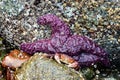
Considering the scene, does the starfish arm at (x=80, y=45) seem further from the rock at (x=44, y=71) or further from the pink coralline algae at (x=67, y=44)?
the rock at (x=44, y=71)

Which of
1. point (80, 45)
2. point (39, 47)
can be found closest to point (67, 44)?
point (80, 45)

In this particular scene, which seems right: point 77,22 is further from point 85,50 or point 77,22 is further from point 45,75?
point 45,75

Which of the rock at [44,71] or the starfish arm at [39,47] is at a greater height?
the starfish arm at [39,47]

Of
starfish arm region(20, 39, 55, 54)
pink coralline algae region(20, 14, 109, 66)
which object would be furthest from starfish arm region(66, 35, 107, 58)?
starfish arm region(20, 39, 55, 54)

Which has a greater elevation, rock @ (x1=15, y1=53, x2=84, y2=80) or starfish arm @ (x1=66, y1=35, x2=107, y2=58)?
starfish arm @ (x1=66, y1=35, x2=107, y2=58)

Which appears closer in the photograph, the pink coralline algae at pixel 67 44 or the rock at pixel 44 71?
the rock at pixel 44 71

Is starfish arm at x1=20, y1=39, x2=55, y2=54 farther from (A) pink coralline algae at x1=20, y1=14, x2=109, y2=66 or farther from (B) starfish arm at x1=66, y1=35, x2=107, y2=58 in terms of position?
(B) starfish arm at x1=66, y1=35, x2=107, y2=58

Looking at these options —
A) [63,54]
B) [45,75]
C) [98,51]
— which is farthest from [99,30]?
[45,75]

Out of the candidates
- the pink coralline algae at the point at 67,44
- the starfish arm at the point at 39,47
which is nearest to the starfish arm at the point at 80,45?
the pink coralline algae at the point at 67,44
